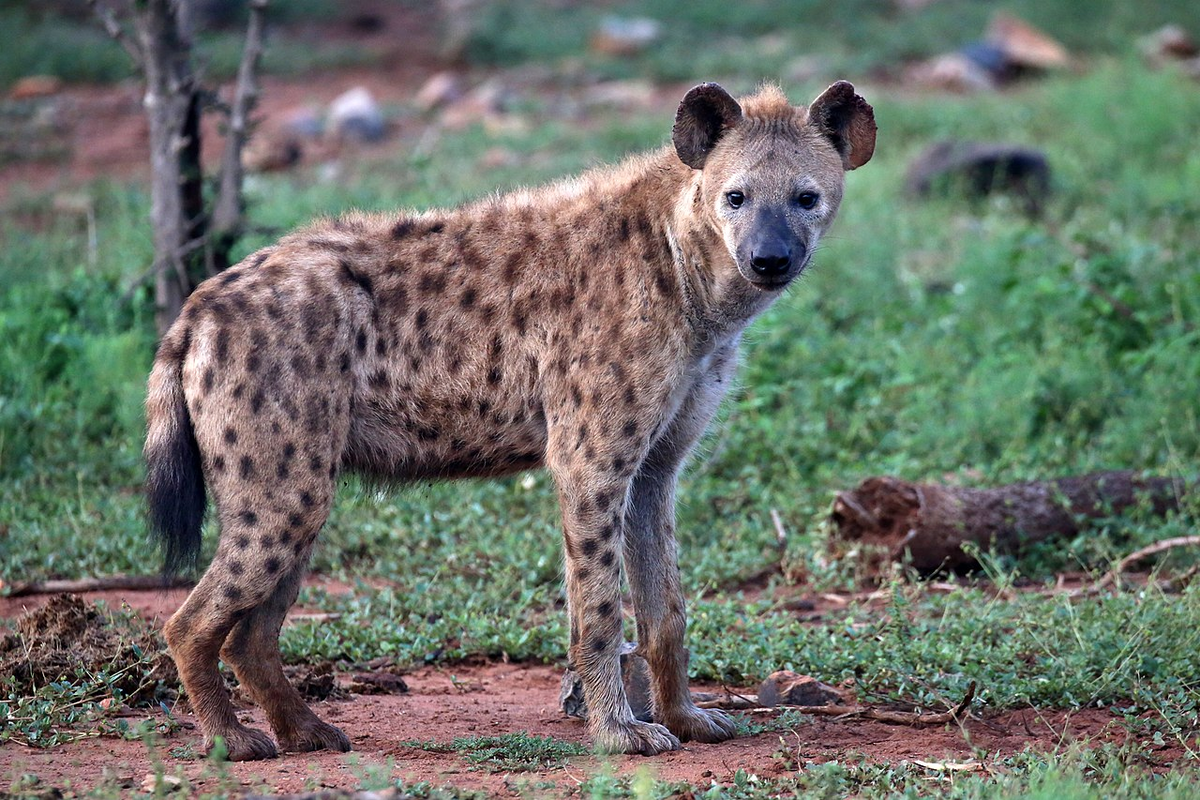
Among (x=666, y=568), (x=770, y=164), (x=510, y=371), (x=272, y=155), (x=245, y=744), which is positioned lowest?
(x=245, y=744)

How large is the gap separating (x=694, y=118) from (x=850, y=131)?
1.76 ft

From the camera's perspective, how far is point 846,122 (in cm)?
462

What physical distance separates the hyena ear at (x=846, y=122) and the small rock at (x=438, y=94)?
9.38m

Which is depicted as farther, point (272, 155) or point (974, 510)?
point (272, 155)

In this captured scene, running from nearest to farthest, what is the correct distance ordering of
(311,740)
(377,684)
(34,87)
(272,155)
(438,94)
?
(311,740), (377,684), (272,155), (34,87), (438,94)

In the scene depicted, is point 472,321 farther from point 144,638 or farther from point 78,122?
point 78,122

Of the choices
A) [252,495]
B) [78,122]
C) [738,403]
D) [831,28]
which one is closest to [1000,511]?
[738,403]

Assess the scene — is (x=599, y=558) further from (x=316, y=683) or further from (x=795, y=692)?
(x=316, y=683)

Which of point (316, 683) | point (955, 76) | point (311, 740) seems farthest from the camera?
point (955, 76)

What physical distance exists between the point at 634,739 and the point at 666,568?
59 cm

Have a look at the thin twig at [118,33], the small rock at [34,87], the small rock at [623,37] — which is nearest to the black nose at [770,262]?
the thin twig at [118,33]

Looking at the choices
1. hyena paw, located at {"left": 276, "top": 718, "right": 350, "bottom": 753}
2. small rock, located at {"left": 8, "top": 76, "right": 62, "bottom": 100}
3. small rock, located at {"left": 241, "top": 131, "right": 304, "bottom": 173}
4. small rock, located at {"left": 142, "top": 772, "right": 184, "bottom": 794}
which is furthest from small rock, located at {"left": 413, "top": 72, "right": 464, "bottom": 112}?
small rock, located at {"left": 142, "top": 772, "right": 184, "bottom": 794}

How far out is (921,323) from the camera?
8016 millimetres

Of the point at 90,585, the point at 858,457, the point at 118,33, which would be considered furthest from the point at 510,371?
the point at 118,33
